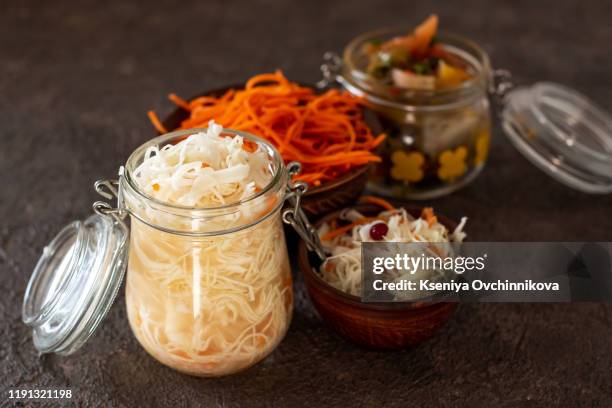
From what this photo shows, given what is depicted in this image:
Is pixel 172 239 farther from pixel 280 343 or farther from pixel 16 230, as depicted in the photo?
pixel 16 230

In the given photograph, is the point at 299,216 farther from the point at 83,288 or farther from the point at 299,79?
the point at 299,79

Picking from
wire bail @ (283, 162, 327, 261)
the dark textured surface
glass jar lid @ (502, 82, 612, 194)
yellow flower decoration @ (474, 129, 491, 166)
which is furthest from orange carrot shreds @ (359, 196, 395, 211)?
glass jar lid @ (502, 82, 612, 194)

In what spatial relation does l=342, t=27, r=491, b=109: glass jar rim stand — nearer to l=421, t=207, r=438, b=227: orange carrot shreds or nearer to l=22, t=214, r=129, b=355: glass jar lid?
l=421, t=207, r=438, b=227: orange carrot shreds

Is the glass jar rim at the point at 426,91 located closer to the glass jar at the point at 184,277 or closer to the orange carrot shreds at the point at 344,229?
the orange carrot shreds at the point at 344,229

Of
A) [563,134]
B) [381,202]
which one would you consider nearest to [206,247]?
[381,202]

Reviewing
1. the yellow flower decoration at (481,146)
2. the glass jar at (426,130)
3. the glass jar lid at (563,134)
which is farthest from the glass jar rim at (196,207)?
the glass jar lid at (563,134)

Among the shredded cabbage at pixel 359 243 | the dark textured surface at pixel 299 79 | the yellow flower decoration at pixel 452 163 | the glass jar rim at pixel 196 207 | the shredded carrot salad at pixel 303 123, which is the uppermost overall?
the glass jar rim at pixel 196 207
